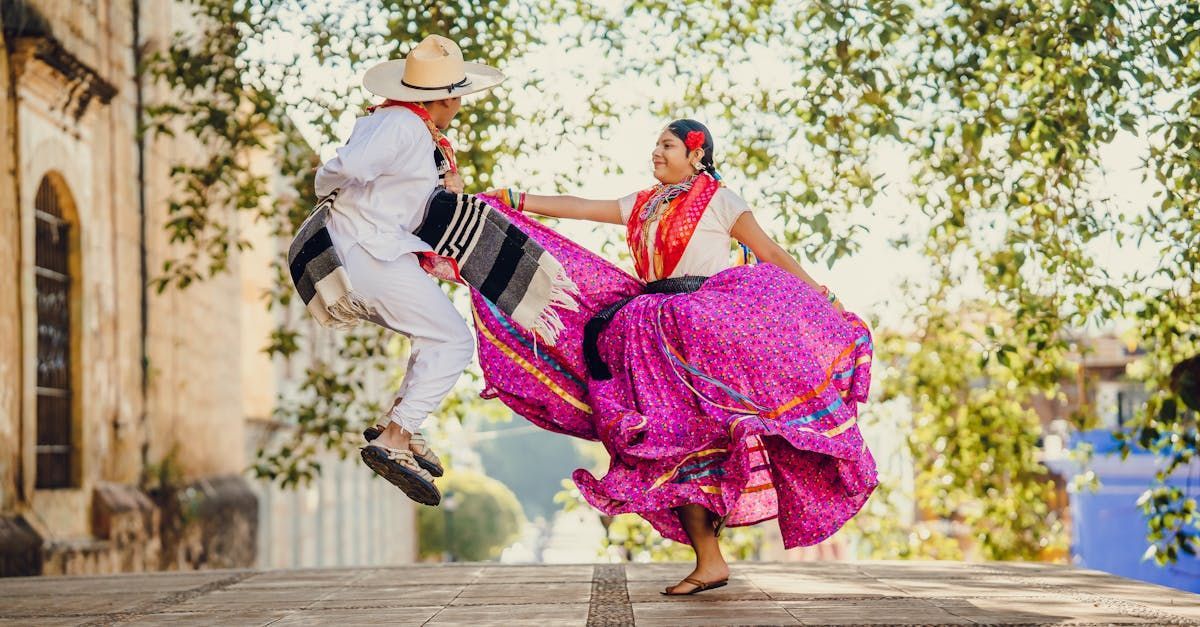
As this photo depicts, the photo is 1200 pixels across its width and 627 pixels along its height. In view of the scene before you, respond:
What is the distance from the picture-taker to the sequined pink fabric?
16.8 ft

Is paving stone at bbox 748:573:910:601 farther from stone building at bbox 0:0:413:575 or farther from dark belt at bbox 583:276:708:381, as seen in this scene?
stone building at bbox 0:0:413:575

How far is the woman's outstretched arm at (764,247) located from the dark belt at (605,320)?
0.71 feet

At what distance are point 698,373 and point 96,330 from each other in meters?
6.60

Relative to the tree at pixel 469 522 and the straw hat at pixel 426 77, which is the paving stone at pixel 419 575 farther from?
the tree at pixel 469 522

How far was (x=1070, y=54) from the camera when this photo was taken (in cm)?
778

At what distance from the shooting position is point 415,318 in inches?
203

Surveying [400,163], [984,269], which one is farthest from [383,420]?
[984,269]

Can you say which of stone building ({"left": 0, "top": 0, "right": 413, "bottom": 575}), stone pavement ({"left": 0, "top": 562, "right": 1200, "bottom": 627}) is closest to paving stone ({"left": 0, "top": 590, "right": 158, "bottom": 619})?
stone pavement ({"left": 0, "top": 562, "right": 1200, "bottom": 627})

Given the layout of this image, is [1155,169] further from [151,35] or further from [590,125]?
[151,35]

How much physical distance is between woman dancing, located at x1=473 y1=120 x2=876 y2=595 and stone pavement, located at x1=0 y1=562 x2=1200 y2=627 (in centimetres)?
33

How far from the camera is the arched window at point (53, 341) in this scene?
32.4 ft

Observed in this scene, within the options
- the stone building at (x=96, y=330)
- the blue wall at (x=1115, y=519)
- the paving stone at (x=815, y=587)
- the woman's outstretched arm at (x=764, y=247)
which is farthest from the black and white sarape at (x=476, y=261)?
the blue wall at (x=1115, y=519)

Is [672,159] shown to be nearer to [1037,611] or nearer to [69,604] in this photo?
[1037,611]

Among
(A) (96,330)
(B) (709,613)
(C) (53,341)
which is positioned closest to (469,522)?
(A) (96,330)
